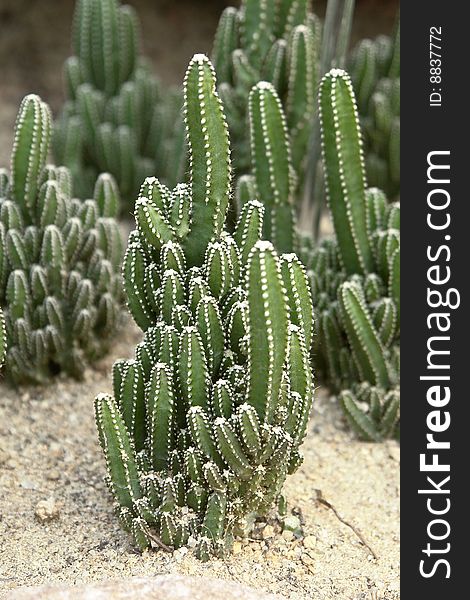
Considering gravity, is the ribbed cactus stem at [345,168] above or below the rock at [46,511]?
above

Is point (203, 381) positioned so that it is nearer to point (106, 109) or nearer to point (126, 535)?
point (126, 535)

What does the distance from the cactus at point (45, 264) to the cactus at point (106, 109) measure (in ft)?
4.64

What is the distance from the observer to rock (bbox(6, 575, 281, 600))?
335cm

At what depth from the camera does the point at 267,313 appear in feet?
11.1

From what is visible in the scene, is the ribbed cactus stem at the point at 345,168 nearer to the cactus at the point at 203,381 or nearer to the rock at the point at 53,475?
the cactus at the point at 203,381

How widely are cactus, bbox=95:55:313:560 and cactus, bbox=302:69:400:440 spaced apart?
1.05 metres

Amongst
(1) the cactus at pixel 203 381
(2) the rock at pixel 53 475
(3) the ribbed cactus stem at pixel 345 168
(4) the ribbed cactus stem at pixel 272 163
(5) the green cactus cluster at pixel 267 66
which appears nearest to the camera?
(1) the cactus at pixel 203 381

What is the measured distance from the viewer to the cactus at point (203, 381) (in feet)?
11.9

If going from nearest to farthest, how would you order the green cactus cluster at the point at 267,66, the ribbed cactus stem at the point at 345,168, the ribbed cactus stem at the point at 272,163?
the ribbed cactus stem at the point at 345,168 < the ribbed cactus stem at the point at 272,163 < the green cactus cluster at the point at 267,66

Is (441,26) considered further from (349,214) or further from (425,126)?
(349,214)

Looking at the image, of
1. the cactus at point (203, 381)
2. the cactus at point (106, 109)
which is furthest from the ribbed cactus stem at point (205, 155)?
the cactus at point (106, 109)

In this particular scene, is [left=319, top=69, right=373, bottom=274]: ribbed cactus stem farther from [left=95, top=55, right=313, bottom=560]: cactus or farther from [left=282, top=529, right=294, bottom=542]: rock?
[left=282, top=529, right=294, bottom=542]: rock

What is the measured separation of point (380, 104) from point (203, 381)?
11.5ft

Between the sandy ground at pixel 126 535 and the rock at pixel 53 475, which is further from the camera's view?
the rock at pixel 53 475
